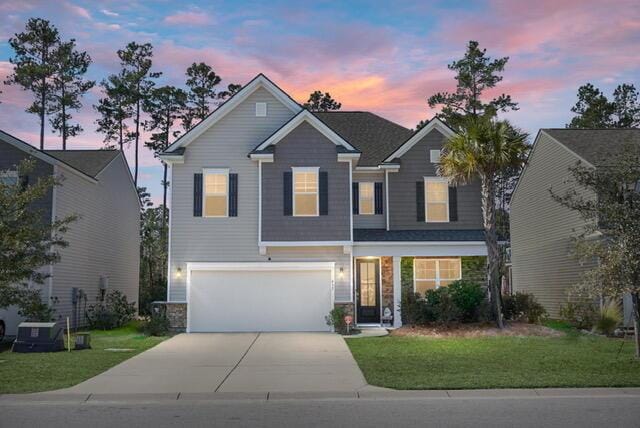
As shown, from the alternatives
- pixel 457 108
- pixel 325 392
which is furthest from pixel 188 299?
pixel 457 108

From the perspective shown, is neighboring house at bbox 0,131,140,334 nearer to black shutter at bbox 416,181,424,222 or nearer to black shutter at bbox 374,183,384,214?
black shutter at bbox 374,183,384,214

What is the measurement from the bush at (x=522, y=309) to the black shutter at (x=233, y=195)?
917 centimetres

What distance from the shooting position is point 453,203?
24.5 metres

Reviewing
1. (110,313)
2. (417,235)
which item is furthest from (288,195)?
(110,313)

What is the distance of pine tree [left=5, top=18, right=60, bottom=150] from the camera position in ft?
126

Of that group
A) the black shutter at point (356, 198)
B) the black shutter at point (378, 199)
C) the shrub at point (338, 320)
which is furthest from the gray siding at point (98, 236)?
the black shutter at point (378, 199)

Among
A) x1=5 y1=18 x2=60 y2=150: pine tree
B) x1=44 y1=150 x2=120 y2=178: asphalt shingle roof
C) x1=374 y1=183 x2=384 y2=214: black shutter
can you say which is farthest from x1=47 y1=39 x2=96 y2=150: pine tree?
x1=374 y1=183 x2=384 y2=214: black shutter

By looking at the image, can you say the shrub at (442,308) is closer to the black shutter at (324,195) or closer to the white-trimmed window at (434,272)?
the white-trimmed window at (434,272)

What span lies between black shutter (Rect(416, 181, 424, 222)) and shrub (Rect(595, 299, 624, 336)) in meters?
6.91

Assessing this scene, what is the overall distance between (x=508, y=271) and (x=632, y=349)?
71.8 feet

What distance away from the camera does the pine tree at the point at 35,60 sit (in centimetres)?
3844

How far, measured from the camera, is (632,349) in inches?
647

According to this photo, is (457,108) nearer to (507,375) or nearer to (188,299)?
(188,299)

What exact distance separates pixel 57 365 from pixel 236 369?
377 centimetres
